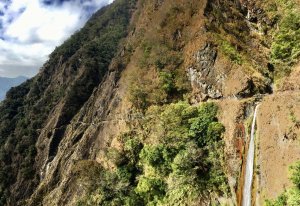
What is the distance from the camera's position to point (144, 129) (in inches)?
2163

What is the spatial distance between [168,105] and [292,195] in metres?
26.7

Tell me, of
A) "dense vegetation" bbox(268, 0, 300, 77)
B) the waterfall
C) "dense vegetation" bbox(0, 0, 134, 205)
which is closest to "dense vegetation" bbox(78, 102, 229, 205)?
the waterfall

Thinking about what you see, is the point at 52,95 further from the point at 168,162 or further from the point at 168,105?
the point at 168,162

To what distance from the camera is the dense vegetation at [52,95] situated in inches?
3521

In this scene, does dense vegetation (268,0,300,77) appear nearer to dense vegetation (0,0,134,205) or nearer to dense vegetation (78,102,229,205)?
dense vegetation (78,102,229,205)

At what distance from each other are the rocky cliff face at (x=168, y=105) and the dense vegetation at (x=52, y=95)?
0.36 metres

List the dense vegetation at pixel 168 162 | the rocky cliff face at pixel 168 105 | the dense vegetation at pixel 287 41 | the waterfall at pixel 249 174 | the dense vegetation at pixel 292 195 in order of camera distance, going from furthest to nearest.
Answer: the dense vegetation at pixel 287 41 → the dense vegetation at pixel 168 162 → the rocky cliff face at pixel 168 105 → the waterfall at pixel 249 174 → the dense vegetation at pixel 292 195

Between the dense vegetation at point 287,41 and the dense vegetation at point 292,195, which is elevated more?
the dense vegetation at point 287,41

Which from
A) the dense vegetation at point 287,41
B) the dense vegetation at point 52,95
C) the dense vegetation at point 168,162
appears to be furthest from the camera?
the dense vegetation at point 52,95

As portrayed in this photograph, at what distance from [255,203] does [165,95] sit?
23991 millimetres

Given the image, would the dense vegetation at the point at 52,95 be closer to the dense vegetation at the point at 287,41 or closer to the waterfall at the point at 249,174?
the dense vegetation at the point at 287,41

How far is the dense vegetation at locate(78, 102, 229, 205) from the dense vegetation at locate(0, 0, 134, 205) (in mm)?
36745

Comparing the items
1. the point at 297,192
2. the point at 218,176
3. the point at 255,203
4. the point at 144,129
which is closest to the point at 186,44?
the point at 144,129

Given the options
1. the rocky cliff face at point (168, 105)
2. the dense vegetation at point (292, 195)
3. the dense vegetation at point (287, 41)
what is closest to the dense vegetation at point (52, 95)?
the rocky cliff face at point (168, 105)
